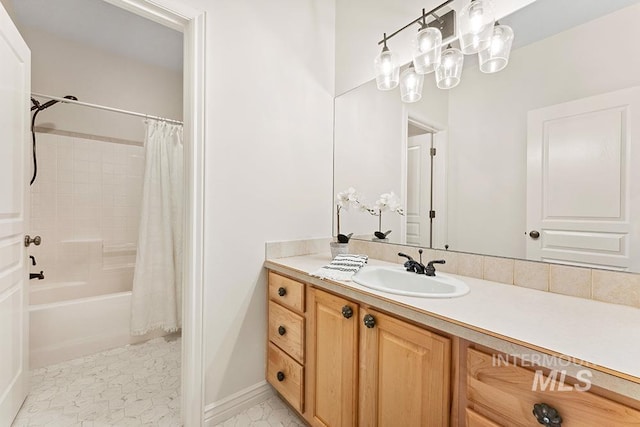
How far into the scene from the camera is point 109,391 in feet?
5.49

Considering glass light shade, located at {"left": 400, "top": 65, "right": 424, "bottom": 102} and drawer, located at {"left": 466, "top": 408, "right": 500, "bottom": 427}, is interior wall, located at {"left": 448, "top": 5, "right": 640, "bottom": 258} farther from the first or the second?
drawer, located at {"left": 466, "top": 408, "right": 500, "bottom": 427}

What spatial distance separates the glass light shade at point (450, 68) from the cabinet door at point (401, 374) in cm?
116

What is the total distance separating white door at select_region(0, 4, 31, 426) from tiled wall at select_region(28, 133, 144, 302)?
1.12 meters

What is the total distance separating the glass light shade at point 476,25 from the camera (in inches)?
46.6

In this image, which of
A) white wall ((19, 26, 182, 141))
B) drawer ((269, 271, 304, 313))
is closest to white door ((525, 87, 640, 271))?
drawer ((269, 271, 304, 313))

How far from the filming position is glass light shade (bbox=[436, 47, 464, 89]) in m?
1.33

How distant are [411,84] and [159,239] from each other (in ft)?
7.26

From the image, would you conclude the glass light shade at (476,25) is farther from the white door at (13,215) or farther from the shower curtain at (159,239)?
the shower curtain at (159,239)

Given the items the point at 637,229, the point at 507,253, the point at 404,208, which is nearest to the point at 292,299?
the point at 404,208

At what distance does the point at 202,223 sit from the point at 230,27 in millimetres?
1051

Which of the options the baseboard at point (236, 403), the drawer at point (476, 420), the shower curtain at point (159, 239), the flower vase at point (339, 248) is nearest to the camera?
the drawer at point (476, 420)

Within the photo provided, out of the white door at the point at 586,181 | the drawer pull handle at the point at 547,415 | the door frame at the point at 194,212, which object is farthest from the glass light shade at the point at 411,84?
the drawer pull handle at the point at 547,415

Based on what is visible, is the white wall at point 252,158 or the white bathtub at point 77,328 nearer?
the white wall at point 252,158

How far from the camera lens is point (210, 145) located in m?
1.42
